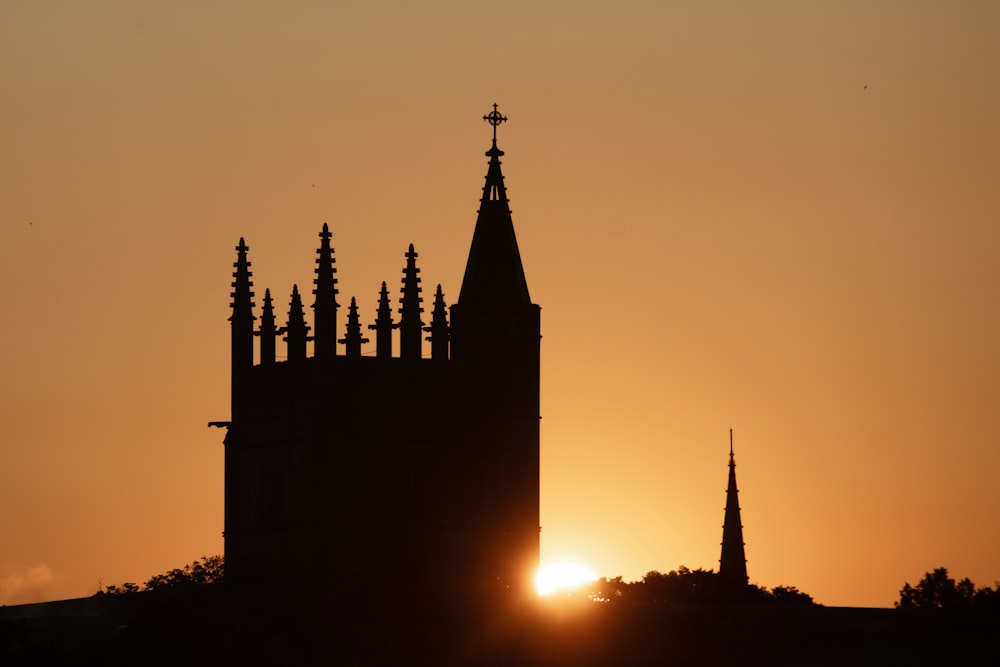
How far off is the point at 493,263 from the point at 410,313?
3.42 meters

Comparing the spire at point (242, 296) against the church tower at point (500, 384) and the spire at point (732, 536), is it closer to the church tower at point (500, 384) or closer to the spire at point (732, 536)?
the church tower at point (500, 384)

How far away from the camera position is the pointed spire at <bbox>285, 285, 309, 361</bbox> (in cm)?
14488

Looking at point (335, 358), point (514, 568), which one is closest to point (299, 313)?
point (335, 358)

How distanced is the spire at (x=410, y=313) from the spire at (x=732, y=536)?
1766 inches

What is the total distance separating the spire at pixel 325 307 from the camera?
14375 centimetres

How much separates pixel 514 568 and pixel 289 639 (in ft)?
44.3

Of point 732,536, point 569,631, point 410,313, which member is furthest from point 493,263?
point 732,536

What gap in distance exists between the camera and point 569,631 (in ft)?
444

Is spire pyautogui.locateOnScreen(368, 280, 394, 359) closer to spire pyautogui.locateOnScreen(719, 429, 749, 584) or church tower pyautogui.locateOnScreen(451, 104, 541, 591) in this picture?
church tower pyautogui.locateOnScreen(451, 104, 541, 591)

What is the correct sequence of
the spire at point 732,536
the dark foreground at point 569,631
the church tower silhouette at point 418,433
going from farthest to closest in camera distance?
the spire at point 732,536
the church tower silhouette at point 418,433
the dark foreground at point 569,631

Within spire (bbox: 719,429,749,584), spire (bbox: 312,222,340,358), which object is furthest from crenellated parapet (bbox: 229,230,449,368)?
spire (bbox: 719,429,749,584)

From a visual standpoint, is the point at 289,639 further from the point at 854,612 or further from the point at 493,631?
the point at 854,612

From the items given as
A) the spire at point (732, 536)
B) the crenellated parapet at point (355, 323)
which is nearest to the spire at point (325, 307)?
the crenellated parapet at point (355, 323)

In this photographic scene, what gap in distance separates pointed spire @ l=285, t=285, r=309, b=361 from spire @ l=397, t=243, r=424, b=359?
11.2 feet
